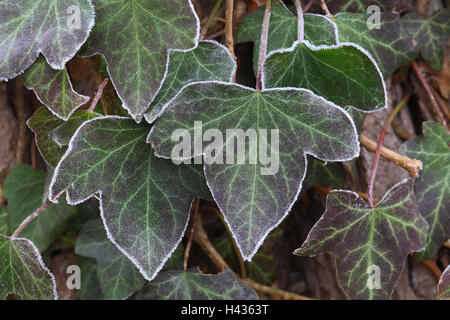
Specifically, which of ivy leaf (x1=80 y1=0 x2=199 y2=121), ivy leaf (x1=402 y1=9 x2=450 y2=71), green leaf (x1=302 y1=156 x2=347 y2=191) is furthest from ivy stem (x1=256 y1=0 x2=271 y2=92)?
ivy leaf (x1=402 y1=9 x2=450 y2=71)

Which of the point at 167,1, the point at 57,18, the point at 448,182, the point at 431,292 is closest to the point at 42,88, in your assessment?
the point at 57,18

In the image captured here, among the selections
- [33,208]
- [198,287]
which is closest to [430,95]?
[198,287]

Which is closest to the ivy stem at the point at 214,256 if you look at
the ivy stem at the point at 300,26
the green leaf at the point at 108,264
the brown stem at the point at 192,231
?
the brown stem at the point at 192,231

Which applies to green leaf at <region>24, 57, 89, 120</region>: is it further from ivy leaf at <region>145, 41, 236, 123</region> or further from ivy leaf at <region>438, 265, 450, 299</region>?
ivy leaf at <region>438, 265, 450, 299</region>

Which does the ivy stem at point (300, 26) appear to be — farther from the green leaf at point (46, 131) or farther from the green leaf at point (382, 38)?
the green leaf at point (46, 131)

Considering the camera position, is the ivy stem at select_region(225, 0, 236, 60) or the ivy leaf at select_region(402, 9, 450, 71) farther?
the ivy leaf at select_region(402, 9, 450, 71)
